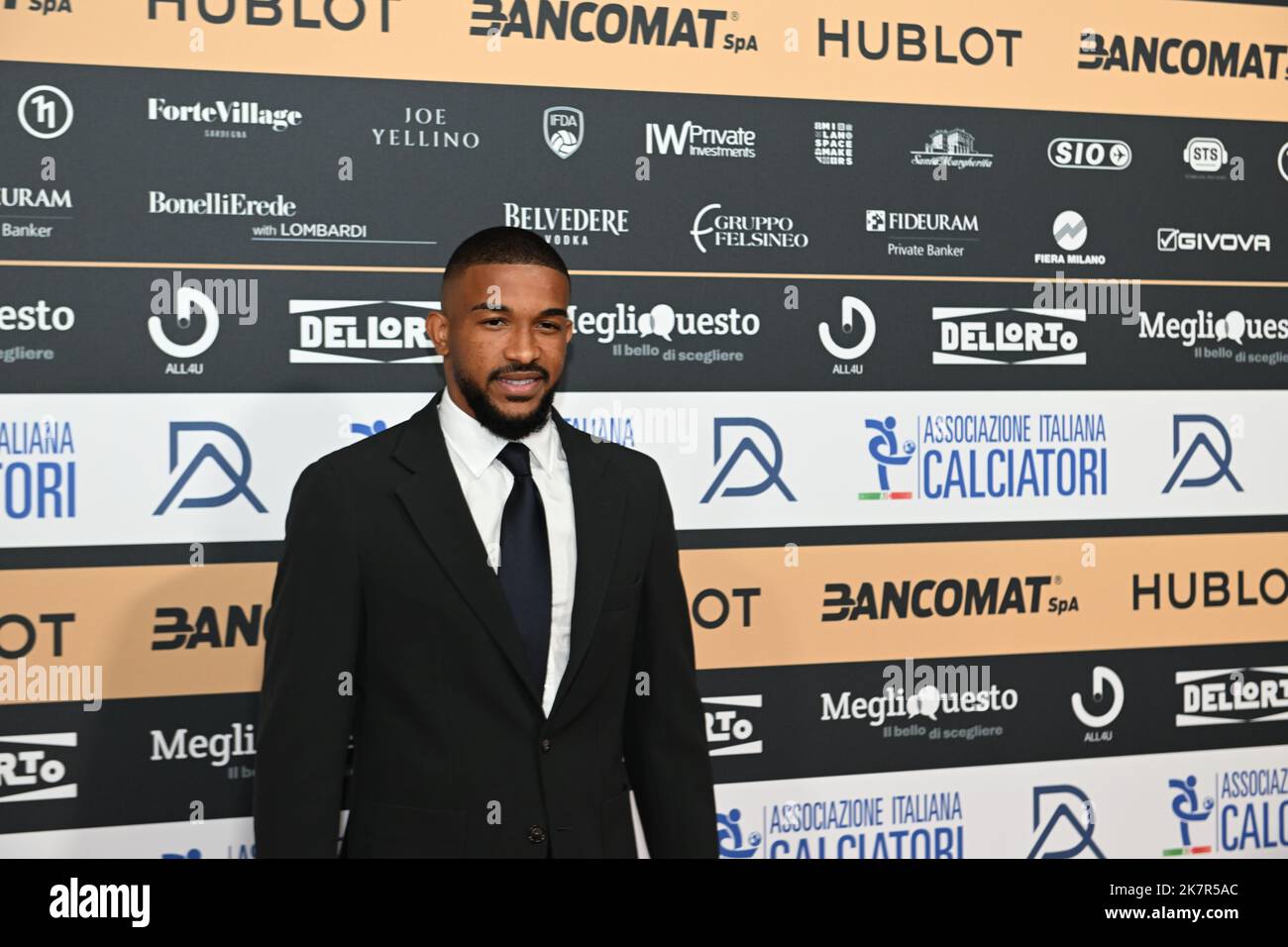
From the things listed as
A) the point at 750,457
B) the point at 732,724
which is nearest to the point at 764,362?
the point at 750,457

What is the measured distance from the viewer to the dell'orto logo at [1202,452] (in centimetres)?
316

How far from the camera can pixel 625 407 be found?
283cm

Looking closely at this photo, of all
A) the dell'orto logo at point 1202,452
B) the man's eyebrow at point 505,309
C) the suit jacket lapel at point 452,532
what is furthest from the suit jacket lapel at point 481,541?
the dell'orto logo at point 1202,452

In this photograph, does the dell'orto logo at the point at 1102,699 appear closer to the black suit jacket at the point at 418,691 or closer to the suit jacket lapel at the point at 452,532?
the black suit jacket at the point at 418,691

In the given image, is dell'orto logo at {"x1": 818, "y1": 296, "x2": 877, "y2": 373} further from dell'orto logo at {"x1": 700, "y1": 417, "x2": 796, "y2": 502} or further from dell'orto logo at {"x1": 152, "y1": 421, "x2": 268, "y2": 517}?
dell'orto logo at {"x1": 152, "y1": 421, "x2": 268, "y2": 517}

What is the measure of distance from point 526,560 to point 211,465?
3.39 feet

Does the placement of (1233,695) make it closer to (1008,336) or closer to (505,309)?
(1008,336)

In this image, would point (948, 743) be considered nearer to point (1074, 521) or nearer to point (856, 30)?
point (1074, 521)

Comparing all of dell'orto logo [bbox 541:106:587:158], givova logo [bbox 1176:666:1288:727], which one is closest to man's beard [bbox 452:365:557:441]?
dell'orto logo [bbox 541:106:587:158]

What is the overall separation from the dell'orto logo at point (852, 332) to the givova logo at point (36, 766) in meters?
1.88

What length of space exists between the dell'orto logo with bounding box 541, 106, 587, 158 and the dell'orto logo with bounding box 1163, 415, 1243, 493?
1.67 m

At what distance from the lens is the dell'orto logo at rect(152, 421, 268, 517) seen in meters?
2.62

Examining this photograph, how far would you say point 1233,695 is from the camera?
320 centimetres

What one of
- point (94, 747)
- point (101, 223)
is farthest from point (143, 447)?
point (94, 747)
